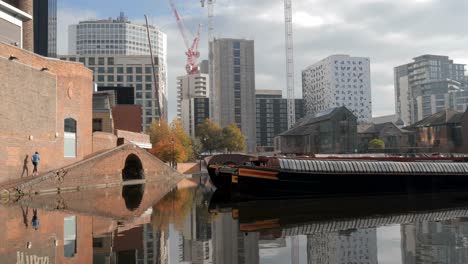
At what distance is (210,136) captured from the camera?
113m

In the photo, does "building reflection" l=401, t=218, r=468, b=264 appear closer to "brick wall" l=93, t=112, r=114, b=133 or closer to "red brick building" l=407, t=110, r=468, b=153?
"brick wall" l=93, t=112, r=114, b=133

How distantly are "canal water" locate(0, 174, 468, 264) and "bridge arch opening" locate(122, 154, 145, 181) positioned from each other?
21.1m

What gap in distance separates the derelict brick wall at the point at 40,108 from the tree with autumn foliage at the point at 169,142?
29.4 meters

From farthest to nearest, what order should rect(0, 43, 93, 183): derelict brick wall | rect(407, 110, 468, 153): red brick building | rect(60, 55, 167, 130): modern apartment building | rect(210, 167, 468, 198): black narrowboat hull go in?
rect(60, 55, 167, 130): modern apartment building
rect(407, 110, 468, 153): red brick building
rect(0, 43, 93, 183): derelict brick wall
rect(210, 167, 468, 198): black narrowboat hull

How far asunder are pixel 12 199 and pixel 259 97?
518 ft

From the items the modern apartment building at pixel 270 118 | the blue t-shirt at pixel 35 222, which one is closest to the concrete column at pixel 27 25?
the blue t-shirt at pixel 35 222

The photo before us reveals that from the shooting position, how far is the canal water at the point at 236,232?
10180mm

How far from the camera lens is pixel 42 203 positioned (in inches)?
840

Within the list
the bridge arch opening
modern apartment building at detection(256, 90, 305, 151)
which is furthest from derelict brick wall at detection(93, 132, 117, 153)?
modern apartment building at detection(256, 90, 305, 151)

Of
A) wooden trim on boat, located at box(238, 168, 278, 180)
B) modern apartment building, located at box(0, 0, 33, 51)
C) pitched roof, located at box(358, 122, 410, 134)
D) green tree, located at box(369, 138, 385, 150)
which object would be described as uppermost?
modern apartment building, located at box(0, 0, 33, 51)

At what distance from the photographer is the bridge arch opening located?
4312 centimetres

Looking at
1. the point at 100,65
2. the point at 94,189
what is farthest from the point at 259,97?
the point at 94,189

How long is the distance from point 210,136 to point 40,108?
83474 millimetres

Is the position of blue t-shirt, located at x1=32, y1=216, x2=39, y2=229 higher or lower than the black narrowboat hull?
lower
